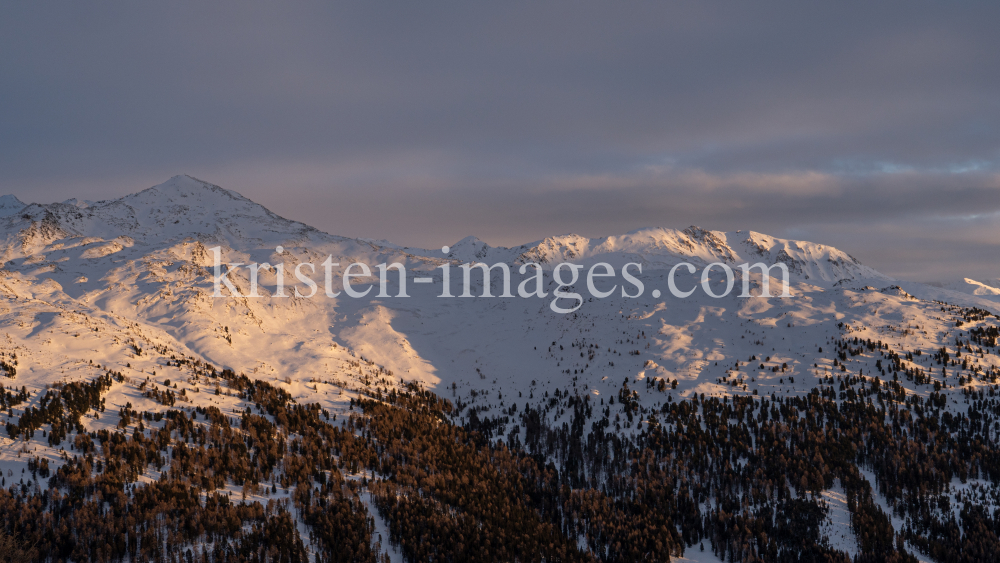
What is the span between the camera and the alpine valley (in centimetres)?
5494

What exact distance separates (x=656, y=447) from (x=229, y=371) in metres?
70.1

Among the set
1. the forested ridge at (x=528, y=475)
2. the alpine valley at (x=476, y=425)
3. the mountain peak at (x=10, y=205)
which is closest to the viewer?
the forested ridge at (x=528, y=475)

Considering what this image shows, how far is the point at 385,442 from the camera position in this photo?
78.8 meters

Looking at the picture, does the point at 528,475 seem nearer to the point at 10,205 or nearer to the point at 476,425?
the point at 476,425

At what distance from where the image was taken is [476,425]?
9738 cm

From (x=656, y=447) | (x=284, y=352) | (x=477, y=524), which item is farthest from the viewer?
(x=284, y=352)

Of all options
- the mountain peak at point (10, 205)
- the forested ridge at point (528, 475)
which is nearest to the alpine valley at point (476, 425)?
the forested ridge at point (528, 475)

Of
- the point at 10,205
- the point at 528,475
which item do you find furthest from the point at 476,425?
the point at 10,205

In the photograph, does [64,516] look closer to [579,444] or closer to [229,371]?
[229,371]

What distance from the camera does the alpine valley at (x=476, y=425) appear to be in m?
54.9

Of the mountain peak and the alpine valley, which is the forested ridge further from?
the mountain peak

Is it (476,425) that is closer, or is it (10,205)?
(476,425)

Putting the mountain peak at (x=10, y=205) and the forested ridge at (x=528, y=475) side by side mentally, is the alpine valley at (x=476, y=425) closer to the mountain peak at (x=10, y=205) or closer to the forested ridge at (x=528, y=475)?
the forested ridge at (x=528, y=475)

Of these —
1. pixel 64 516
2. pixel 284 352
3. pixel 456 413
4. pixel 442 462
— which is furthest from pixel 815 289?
pixel 64 516
